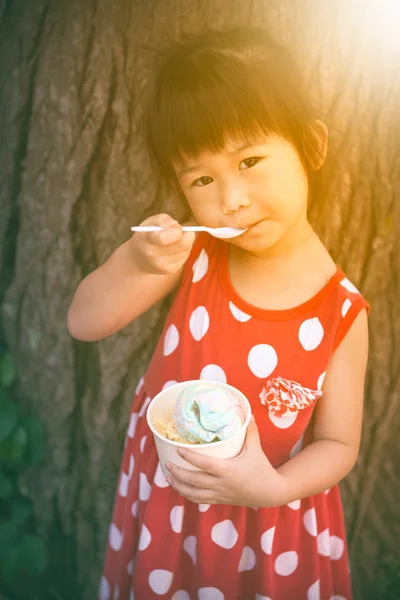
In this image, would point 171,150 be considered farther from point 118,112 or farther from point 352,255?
point 352,255

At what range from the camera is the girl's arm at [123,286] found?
1126 mm

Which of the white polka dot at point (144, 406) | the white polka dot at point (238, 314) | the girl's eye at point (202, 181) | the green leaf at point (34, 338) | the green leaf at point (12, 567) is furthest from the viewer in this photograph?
the green leaf at point (12, 567)

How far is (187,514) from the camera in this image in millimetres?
1269

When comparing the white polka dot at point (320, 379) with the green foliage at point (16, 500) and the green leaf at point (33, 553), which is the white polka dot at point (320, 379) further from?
the green leaf at point (33, 553)

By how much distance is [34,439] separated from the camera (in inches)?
70.1

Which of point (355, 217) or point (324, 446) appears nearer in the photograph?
point (324, 446)

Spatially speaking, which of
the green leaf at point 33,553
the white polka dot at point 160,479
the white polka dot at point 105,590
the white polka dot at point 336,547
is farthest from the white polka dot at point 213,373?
the green leaf at point 33,553

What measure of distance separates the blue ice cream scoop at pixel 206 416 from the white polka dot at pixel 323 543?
42 cm

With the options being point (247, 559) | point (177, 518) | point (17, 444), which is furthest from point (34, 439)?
point (247, 559)

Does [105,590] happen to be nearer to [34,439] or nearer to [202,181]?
[34,439]

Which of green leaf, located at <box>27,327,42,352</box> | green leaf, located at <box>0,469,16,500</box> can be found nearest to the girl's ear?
green leaf, located at <box>27,327,42,352</box>

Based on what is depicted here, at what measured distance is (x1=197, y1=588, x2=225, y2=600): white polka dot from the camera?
1241mm

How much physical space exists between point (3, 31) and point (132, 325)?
31.0 inches

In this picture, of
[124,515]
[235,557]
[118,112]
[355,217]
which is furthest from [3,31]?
[235,557]
